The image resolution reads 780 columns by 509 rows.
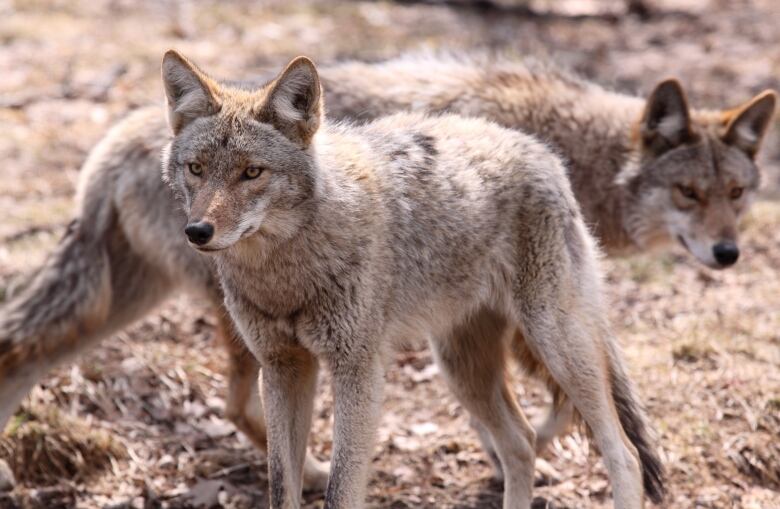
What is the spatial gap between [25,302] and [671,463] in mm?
3774

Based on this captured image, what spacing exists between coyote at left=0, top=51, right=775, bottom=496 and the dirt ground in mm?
355

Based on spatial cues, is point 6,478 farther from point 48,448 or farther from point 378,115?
point 378,115

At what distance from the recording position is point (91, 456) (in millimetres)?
6000

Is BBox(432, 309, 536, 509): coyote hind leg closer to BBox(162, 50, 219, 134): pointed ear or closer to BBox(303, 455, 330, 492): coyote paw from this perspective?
BBox(303, 455, 330, 492): coyote paw

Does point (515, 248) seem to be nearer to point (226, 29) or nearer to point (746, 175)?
point (746, 175)

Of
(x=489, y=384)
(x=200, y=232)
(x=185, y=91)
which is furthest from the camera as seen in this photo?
(x=489, y=384)

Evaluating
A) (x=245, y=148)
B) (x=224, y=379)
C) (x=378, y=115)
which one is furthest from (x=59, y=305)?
(x=378, y=115)

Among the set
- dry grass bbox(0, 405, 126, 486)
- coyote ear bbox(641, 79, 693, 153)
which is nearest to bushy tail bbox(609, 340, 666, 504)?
coyote ear bbox(641, 79, 693, 153)

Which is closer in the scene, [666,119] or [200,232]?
[200,232]

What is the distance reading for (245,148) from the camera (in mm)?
4281

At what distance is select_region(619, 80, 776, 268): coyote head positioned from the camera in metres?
6.73

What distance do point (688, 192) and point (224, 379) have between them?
332 cm

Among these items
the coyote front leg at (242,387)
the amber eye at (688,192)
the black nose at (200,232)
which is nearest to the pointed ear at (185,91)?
the black nose at (200,232)

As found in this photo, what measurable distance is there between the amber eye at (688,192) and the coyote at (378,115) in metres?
0.01
